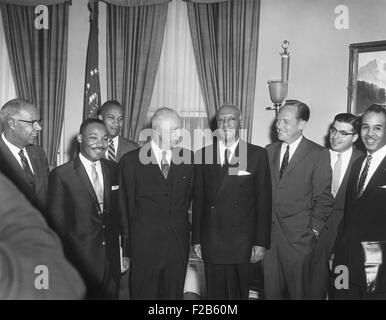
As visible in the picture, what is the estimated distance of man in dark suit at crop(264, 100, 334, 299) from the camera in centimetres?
353

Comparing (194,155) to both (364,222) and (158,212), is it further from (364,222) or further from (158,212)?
(364,222)

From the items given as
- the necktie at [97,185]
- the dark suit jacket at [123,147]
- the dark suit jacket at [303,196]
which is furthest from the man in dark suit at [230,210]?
the dark suit jacket at [123,147]

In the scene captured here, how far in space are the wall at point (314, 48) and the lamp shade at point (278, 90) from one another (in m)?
0.40

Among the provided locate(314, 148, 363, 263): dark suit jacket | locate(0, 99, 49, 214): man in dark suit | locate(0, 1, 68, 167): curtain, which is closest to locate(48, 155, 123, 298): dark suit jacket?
locate(0, 99, 49, 214): man in dark suit

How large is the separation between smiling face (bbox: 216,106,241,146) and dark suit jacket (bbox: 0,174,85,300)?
2.83 m

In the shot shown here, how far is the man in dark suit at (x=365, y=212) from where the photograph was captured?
9.90 feet

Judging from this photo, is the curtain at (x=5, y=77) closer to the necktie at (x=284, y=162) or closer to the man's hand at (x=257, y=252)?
the necktie at (x=284, y=162)

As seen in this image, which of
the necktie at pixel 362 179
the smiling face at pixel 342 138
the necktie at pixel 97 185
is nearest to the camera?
the necktie at pixel 362 179

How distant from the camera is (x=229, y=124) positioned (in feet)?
11.7

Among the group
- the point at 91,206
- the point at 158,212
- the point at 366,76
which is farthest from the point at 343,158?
the point at 91,206

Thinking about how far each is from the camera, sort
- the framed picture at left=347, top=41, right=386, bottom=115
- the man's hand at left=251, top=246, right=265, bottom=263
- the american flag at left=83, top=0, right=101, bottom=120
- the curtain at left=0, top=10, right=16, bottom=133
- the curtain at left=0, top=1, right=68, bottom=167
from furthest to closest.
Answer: the curtain at left=0, top=10, right=16, bottom=133
the curtain at left=0, top=1, right=68, bottom=167
the american flag at left=83, top=0, right=101, bottom=120
the framed picture at left=347, top=41, right=386, bottom=115
the man's hand at left=251, top=246, right=265, bottom=263

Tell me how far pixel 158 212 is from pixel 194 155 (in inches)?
21.7

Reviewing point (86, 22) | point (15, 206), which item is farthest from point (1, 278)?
point (86, 22)

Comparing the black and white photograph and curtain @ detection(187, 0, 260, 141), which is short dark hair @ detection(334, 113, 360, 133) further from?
curtain @ detection(187, 0, 260, 141)
